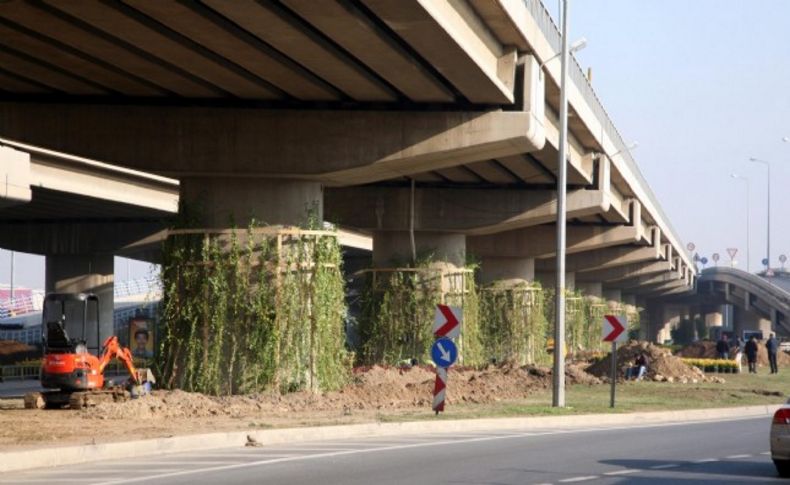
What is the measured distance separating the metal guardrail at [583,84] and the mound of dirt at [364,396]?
8.19 meters

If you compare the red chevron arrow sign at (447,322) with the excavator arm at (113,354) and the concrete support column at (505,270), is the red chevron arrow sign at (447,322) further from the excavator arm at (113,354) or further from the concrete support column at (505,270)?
the concrete support column at (505,270)

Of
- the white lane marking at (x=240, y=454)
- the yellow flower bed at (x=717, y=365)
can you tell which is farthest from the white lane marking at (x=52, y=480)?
the yellow flower bed at (x=717, y=365)

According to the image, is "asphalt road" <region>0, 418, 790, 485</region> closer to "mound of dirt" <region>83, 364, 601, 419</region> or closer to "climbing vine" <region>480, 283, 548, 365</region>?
"mound of dirt" <region>83, 364, 601, 419</region>

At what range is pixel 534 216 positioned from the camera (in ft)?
174

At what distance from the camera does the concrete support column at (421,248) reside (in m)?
51.6

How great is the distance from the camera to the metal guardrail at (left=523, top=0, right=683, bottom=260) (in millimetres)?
35031

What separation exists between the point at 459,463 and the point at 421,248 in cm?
3239

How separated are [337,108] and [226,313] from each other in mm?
4851

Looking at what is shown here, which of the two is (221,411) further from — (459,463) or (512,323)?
(512,323)

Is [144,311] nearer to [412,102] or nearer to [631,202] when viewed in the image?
[631,202]

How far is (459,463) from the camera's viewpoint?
66.5ft

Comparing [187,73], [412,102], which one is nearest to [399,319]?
[412,102]

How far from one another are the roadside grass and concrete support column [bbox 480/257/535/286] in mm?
14600

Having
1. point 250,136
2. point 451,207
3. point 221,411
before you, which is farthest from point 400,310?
point 221,411
